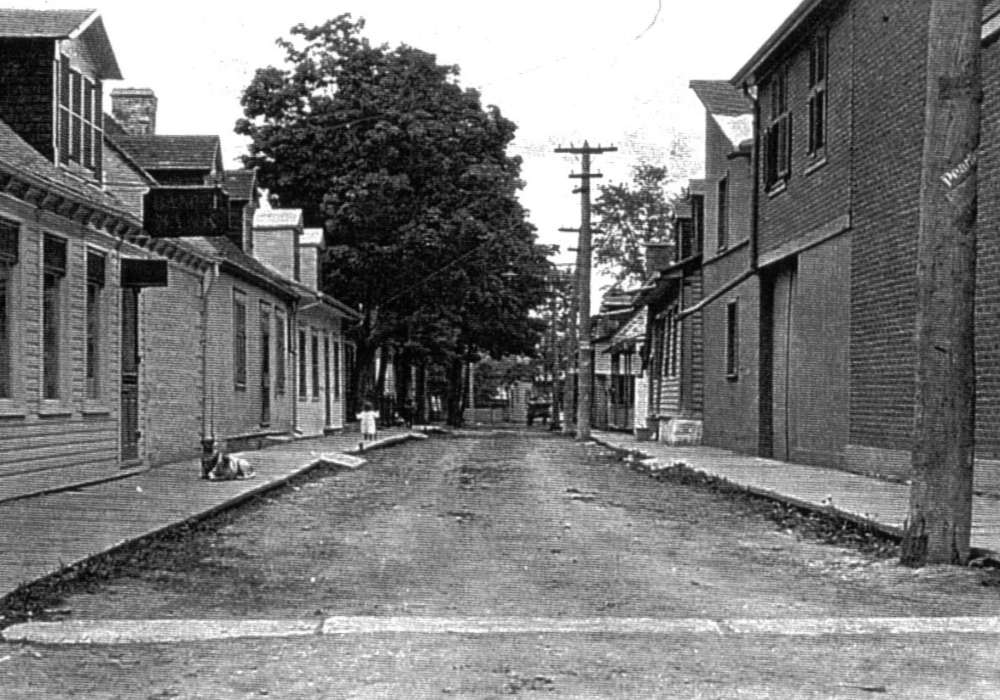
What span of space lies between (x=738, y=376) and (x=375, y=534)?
16241mm

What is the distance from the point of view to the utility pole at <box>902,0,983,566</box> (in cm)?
918

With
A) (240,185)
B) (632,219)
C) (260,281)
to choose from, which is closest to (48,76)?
(260,281)

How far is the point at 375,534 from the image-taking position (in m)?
11.7

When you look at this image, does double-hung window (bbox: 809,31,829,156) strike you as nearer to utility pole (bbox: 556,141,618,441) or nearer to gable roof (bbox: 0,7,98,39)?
gable roof (bbox: 0,7,98,39)

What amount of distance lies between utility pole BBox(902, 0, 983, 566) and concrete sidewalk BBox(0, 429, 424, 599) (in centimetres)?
549

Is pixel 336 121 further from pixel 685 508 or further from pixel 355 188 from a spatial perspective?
Answer: pixel 685 508

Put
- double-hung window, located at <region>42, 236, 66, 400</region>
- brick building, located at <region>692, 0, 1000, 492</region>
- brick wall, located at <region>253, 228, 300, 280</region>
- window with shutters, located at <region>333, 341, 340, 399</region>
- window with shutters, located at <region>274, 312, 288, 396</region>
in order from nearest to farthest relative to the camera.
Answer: double-hung window, located at <region>42, 236, 66, 400</region>
brick building, located at <region>692, 0, 1000, 492</region>
window with shutters, located at <region>274, 312, 288, 396</region>
brick wall, located at <region>253, 228, 300, 280</region>
window with shutters, located at <region>333, 341, 340, 399</region>

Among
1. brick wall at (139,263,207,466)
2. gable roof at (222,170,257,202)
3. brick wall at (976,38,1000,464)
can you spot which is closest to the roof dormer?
brick wall at (139,263,207,466)

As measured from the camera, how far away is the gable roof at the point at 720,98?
97.8 feet

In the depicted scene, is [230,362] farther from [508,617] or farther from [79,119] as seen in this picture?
[508,617]

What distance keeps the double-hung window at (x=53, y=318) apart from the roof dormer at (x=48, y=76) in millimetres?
1357

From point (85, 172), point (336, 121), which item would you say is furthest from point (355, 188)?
point (85, 172)

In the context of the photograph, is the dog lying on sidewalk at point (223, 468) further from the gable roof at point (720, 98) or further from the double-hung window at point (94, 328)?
the gable roof at point (720, 98)

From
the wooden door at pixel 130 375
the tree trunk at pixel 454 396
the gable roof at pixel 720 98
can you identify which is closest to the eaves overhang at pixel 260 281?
the wooden door at pixel 130 375
